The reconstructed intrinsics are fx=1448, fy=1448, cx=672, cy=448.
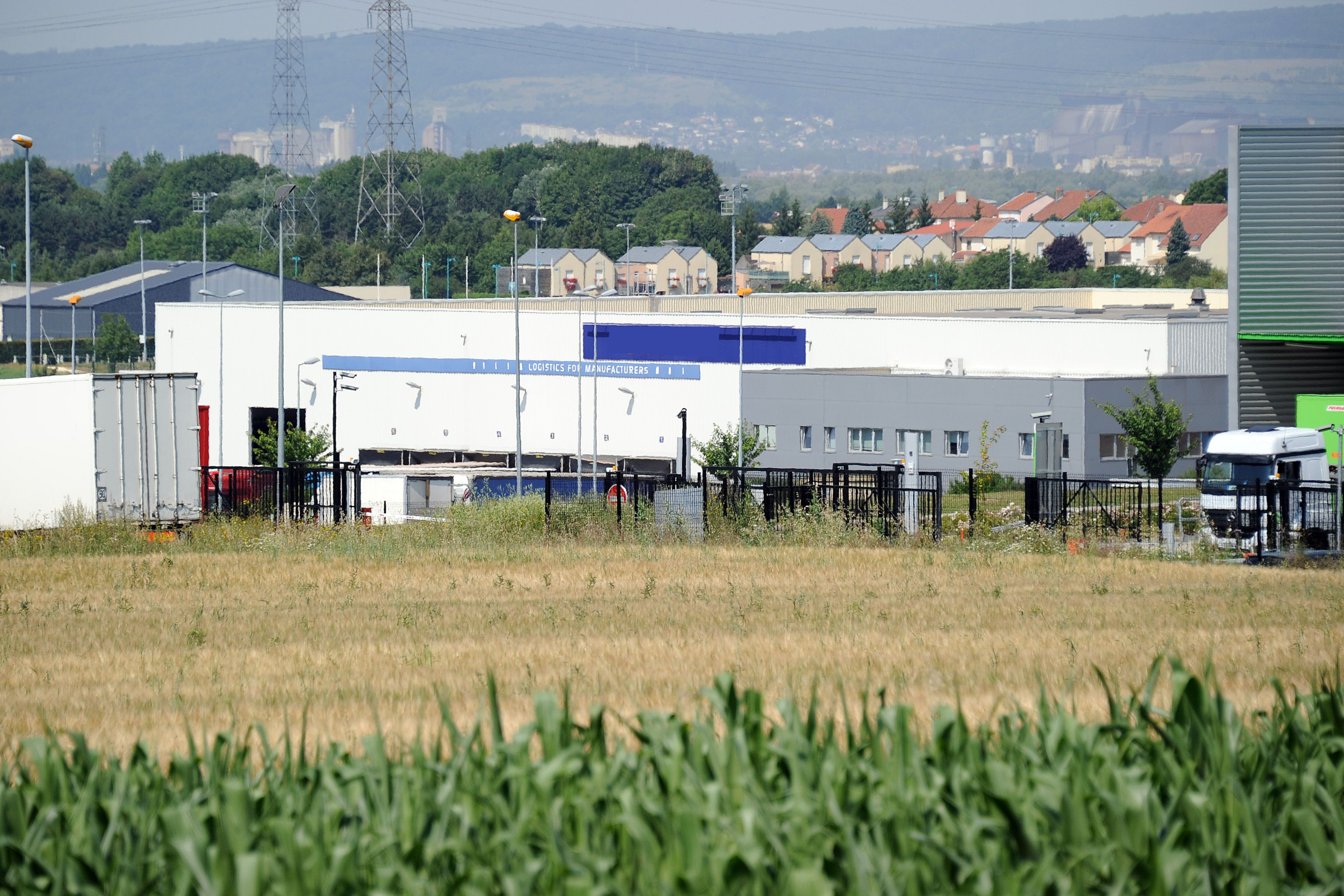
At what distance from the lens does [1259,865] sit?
528cm

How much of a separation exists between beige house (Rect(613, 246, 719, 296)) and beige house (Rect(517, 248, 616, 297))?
195 cm

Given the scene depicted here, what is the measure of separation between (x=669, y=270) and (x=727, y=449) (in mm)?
116137

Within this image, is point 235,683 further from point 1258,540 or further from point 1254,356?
point 1254,356

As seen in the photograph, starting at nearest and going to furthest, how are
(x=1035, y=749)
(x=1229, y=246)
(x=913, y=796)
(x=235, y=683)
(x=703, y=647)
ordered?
(x=913, y=796) < (x=1035, y=749) < (x=235, y=683) < (x=703, y=647) < (x=1229, y=246)

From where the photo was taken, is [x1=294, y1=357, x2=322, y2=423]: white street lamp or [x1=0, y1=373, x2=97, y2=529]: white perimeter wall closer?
[x1=0, y1=373, x2=97, y2=529]: white perimeter wall

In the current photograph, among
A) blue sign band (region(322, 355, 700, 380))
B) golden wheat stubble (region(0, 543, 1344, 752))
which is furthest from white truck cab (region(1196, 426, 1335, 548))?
blue sign band (region(322, 355, 700, 380))

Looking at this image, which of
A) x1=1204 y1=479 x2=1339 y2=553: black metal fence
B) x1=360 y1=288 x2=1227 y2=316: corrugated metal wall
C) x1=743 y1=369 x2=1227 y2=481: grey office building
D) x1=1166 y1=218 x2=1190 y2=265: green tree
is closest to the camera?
x1=1204 y1=479 x2=1339 y2=553: black metal fence

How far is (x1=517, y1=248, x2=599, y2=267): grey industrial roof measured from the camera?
169250 mm

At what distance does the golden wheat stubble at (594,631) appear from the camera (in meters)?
10.3

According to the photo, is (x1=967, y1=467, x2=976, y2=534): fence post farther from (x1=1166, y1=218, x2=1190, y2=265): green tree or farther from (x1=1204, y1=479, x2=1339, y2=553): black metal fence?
(x1=1166, y1=218, x2=1190, y2=265): green tree

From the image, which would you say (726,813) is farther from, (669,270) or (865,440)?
(669,270)

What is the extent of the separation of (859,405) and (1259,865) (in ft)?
193

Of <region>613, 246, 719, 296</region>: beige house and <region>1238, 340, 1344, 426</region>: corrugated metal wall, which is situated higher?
<region>613, 246, 719, 296</region>: beige house

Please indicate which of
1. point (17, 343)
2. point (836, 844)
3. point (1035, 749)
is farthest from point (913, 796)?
point (17, 343)
